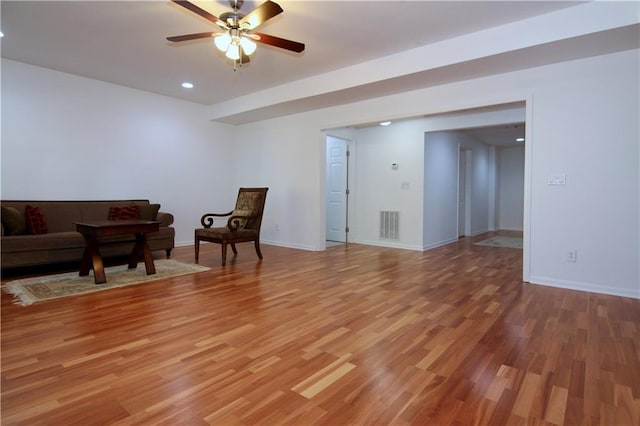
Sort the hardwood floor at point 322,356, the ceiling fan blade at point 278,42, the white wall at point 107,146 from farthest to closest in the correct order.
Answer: the white wall at point 107,146
the ceiling fan blade at point 278,42
the hardwood floor at point 322,356

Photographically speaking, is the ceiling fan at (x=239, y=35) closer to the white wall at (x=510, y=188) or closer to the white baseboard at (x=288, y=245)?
the white baseboard at (x=288, y=245)

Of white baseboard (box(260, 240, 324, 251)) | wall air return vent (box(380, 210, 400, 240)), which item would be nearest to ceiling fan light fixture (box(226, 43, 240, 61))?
white baseboard (box(260, 240, 324, 251))

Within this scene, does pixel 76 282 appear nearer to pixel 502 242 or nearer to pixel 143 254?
pixel 143 254

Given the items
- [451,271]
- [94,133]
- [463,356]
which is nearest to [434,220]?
[451,271]

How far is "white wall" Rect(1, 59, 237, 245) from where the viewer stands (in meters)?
4.46

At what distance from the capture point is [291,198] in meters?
6.20

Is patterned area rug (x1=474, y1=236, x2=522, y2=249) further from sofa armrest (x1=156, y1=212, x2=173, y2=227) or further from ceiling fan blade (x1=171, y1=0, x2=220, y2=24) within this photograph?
ceiling fan blade (x1=171, y1=0, x2=220, y2=24)

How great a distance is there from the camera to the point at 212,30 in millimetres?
3531

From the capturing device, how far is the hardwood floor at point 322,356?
1509 mm

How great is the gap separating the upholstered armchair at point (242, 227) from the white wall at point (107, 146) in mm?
1373

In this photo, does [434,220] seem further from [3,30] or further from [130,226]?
[3,30]

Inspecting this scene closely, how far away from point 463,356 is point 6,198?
5510mm

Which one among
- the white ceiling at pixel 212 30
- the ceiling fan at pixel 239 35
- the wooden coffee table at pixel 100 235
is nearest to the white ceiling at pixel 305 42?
the white ceiling at pixel 212 30

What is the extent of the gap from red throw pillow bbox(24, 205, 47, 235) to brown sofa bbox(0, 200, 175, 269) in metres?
0.05
